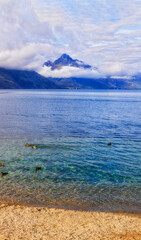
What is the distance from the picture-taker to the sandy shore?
14.9 meters

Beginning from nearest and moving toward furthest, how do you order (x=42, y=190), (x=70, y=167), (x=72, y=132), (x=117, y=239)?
(x=117, y=239) → (x=42, y=190) → (x=70, y=167) → (x=72, y=132)

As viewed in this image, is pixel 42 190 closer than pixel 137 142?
Yes

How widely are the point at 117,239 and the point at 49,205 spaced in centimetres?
702

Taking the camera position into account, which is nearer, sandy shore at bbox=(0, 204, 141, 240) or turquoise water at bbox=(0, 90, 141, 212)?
sandy shore at bbox=(0, 204, 141, 240)

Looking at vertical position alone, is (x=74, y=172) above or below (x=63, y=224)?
above

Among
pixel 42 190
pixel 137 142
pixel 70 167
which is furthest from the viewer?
pixel 137 142

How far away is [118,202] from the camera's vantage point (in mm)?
20297

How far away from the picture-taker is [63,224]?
1638cm

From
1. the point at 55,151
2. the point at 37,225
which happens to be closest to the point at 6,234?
the point at 37,225

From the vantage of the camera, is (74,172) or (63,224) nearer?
(63,224)

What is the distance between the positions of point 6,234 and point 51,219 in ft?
11.4

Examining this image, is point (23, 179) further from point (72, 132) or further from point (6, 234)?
point (72, 132)

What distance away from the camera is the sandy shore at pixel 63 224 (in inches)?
587

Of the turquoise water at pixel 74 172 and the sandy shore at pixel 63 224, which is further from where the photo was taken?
the turquoise water at pixel 74 172
